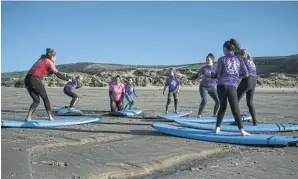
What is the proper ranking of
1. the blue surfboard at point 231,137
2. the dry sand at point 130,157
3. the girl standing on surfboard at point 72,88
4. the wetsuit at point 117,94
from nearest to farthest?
the dry sand at point 130,157 → the blue surfboard at point 231,137 → the girl standing on surfboard at point 72,88 → the wetsuit at point 117,94

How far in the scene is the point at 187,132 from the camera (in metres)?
7.44

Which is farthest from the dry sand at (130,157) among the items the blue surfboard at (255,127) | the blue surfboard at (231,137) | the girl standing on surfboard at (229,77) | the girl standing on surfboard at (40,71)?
the girl standing on surfboard at (40,71)

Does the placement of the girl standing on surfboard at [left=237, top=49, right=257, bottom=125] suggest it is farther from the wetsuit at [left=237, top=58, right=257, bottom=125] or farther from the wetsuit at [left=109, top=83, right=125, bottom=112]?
the wetsuit at [left=109, top=83, right=125, bottom=112]

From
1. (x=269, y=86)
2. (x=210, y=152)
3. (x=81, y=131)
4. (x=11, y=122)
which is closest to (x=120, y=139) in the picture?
(x=81, y=131)

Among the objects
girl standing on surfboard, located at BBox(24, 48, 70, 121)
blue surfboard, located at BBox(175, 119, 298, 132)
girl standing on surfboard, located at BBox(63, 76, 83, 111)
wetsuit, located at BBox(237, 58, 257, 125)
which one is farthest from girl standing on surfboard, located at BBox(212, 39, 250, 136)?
girl standing on surfboard, located at BBox(63, 76, 83, 111)

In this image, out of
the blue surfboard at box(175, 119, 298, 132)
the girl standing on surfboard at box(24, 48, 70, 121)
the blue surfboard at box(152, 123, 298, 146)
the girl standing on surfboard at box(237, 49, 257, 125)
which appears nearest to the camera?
the blue surfboard at box(152, 123, 298, 146)

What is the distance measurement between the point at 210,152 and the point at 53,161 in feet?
8.43

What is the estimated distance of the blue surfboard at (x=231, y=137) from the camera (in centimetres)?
648

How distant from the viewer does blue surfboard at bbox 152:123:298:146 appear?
21.2ft

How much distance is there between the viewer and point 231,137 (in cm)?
684

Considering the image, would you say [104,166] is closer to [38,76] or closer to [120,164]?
[120,164]

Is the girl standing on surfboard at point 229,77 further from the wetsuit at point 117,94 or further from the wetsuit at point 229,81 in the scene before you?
the wetsuit at point 117,94

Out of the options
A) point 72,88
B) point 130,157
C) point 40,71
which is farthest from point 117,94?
point 130,157

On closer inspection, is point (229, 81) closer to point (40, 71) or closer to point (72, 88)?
point (40, 71)
